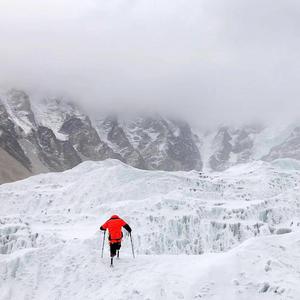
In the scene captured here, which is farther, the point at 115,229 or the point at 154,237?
the point at 154,237

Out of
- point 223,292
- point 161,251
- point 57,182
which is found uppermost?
point 57,182

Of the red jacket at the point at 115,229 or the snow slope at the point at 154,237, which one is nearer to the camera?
the snow slope at the point at 154,237

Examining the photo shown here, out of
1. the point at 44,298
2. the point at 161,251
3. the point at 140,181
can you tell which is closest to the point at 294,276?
the point at 44,298

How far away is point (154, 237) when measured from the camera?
50.9m

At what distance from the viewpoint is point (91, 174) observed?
87.2 m

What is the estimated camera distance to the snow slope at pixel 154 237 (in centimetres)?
1839

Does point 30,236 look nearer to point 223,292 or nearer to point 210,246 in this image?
point 210,246

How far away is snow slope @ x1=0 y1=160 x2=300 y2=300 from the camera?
60.3 ft

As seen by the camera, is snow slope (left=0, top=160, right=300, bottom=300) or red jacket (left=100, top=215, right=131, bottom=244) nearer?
snow slope (left=0, top=160, right=300, bottom=300)

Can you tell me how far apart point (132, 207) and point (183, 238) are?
7072mm

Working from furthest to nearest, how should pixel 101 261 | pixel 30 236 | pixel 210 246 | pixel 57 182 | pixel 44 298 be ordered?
pixel 57 182 < pixel 210 246 < pixel 30 236 < pixel 101 261 < pixel 44 298

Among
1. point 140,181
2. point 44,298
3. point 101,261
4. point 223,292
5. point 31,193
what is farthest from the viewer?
point 31,193

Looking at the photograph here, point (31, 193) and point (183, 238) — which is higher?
point (31, 193)

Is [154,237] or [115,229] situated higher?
[154,237]
